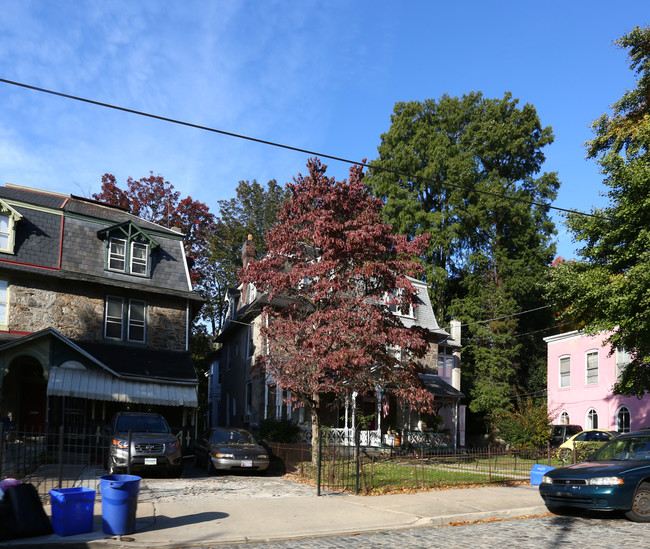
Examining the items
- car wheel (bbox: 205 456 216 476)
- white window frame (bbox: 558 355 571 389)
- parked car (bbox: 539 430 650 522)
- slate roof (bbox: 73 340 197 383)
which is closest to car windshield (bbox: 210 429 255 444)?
car wheel (bbox: 205 456 216 476)

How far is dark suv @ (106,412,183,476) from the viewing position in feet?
50.5

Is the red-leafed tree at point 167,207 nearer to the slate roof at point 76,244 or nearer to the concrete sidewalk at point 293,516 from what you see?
the slate roof at point 76,244

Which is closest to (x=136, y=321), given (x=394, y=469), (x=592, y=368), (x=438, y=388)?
(x=394, y=469)

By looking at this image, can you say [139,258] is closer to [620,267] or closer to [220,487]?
[220,487]

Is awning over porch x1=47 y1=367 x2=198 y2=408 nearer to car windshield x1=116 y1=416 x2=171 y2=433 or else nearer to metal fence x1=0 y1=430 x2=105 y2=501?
metal fence x1=0 y1=430 x2=105 y2=501

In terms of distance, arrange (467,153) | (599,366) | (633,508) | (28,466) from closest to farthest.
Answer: (633,508), (28,466), (599,366), (467,153)

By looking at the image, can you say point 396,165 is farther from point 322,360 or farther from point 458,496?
point 458,496

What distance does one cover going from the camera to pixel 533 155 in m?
42.2

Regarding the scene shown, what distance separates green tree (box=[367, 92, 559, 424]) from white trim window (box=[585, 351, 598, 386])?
4.80 m

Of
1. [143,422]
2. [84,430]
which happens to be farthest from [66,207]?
[143,422]

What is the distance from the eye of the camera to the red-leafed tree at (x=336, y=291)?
1750 cm

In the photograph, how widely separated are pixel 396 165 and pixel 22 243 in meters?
26.3

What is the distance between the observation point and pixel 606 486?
1038cm

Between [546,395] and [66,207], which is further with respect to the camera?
[546,395]
